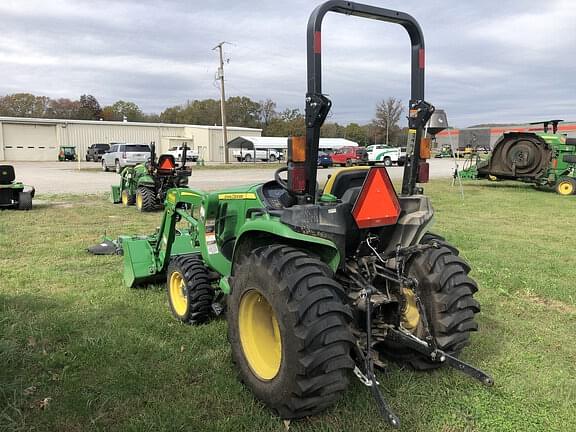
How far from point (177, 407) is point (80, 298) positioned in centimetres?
251

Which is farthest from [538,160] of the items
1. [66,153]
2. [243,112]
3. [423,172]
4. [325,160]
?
[243,112]

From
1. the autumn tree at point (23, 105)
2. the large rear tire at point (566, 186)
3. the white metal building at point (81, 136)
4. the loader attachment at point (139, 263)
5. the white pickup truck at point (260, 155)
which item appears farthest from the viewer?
the autumn tree at point (23, 105)

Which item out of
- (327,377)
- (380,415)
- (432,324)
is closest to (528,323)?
(432,324)

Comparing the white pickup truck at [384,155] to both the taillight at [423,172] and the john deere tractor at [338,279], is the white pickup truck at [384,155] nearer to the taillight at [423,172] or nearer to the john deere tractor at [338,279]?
the taillight at [423,172]

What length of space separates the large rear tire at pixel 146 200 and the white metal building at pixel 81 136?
36.9 meters

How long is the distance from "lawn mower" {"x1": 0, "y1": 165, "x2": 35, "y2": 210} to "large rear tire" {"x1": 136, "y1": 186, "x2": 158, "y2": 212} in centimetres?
244

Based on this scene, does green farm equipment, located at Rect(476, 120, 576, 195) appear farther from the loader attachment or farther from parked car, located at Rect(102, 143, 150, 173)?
parked car, located at Rect(102, 143, 150, 173)

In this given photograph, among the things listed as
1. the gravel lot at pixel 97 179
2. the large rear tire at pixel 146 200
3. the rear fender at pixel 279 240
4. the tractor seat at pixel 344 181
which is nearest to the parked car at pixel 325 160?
the gravel lot at pixel 97 179

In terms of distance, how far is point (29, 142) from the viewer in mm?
46281

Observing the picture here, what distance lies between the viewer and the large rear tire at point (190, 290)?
427 cm

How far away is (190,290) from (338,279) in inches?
60.8

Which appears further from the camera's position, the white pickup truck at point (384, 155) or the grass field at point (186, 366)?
the white pickup truck at point (384, 155)

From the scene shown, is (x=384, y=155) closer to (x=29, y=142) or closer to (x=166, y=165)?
(x=166, y=165)

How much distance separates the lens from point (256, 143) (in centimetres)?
5084
